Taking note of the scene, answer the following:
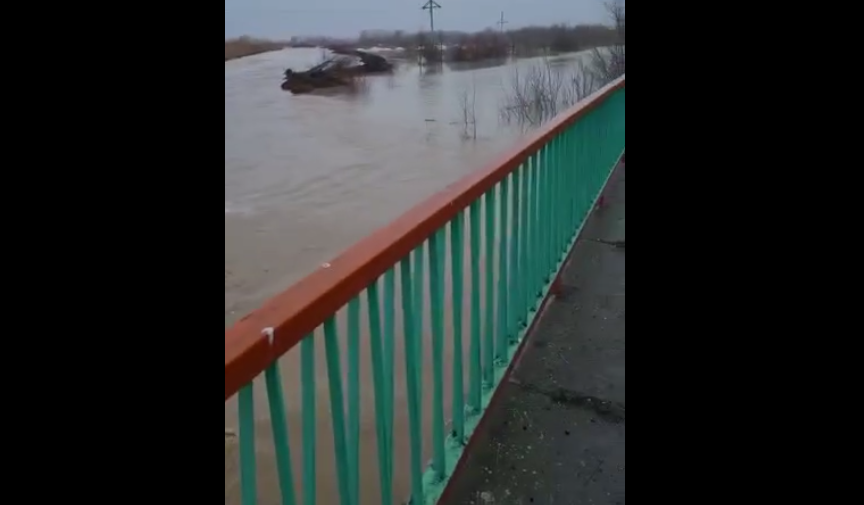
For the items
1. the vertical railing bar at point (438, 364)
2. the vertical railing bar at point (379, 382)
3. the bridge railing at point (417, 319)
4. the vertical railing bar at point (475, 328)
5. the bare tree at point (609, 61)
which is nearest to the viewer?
the bridge railing at point (417, 319)

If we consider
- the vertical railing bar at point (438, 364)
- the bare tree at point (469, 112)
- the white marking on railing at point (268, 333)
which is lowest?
the vertical railing bar at point (438, 364)

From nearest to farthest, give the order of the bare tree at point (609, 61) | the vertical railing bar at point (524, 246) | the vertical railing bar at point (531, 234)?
the vertical railing bar at point (524, 246)
the vertical railing bar at point (531, 234)
the bare tree at point (609, 61)

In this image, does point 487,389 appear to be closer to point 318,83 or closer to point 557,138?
point 557,138

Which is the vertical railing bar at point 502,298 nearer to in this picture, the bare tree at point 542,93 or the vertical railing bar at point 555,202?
the vertical railing bar at point 555,202

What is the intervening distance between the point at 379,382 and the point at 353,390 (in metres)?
0.10

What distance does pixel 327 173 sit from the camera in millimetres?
17781

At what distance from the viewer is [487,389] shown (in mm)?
2379

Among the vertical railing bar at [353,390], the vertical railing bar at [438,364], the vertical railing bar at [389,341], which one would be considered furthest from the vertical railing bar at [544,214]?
the vertical railing bar at [353,390]

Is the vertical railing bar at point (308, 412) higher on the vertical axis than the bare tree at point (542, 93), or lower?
lower

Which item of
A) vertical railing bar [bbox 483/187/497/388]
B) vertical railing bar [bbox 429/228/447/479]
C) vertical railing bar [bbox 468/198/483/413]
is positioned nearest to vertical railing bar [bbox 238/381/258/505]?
vertical railing bar [bbox 429/228/447/479]

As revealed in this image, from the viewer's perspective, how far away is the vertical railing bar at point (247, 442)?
1.08 meters

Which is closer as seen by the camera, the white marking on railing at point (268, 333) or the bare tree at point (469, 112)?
the white marking on railing at point (268, 333)
